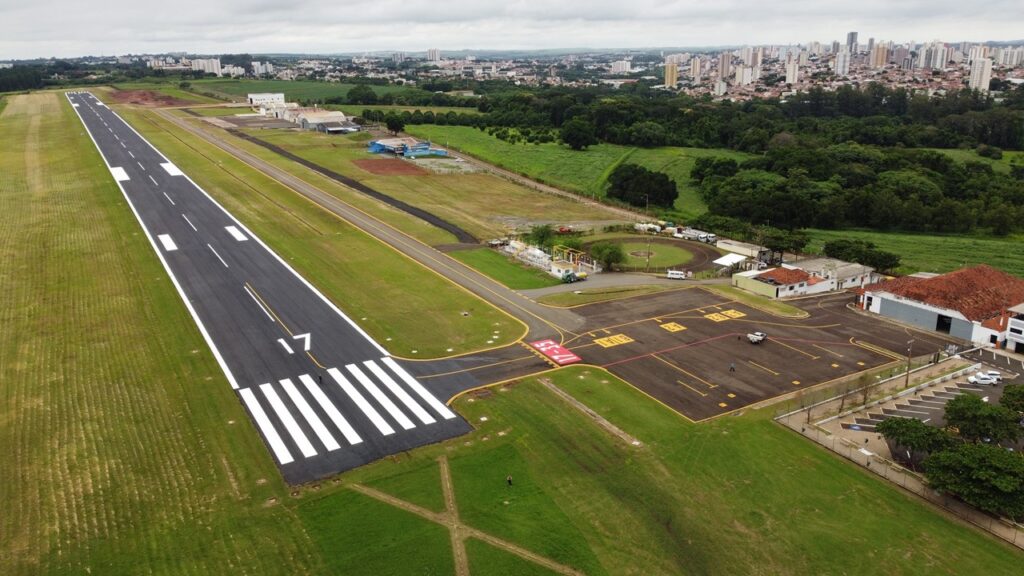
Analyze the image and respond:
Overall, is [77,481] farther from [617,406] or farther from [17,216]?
[17,216]

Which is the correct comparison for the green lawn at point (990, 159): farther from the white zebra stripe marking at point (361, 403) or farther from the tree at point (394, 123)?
the white zebra stripe marking at point (361, 403)

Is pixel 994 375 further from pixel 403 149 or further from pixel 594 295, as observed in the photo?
pixel 403 149

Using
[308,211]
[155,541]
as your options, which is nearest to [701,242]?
[308,211]

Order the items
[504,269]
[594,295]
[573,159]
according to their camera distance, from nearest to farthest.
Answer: [594,295] → [504,269] → [573,159]

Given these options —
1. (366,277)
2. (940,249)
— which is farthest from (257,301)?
(940,249)

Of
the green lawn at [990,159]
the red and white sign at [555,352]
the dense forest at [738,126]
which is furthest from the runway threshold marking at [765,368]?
the green lawn at [990,159]

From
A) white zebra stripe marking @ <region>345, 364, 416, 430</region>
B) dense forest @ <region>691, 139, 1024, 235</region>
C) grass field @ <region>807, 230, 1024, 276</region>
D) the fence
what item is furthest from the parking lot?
dense forest @ <region>691, 139, 1024, 235</region>

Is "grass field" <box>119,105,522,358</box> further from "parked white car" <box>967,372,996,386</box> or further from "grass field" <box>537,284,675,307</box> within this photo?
"parked white car" <box>967,372,996,386</box>
